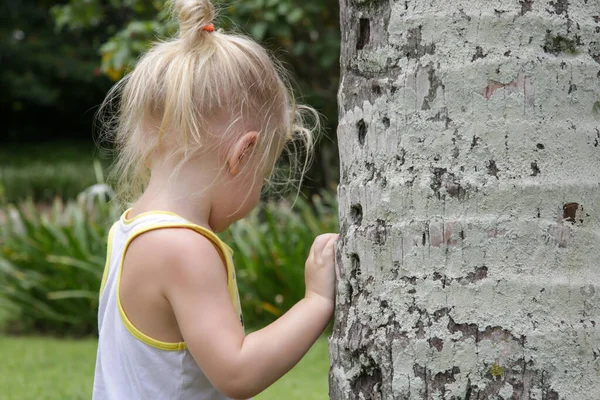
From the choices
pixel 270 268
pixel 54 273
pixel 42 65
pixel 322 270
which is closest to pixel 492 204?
pixel 322 270

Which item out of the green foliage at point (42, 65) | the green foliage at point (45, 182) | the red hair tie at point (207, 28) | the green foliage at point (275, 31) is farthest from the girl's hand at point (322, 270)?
the green foliage at point (42, 65)

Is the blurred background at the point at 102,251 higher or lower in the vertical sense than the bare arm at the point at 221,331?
lower

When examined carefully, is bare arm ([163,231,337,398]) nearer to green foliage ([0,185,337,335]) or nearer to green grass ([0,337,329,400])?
green grass ([0,337,329,400])

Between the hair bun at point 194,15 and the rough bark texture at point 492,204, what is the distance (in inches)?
20.4

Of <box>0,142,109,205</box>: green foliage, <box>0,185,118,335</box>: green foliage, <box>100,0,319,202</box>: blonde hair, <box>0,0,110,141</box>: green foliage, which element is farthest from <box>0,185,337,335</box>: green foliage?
<box>0,0,110,141</box>: green foliage

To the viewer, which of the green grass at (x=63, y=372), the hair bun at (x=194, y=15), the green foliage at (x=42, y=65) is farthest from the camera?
the green foliage at (x=42, y=65)

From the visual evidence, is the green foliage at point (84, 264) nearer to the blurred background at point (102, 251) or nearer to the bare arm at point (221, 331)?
the blurred background at point (102, 251)

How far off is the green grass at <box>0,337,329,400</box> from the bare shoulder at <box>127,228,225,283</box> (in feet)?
9.04

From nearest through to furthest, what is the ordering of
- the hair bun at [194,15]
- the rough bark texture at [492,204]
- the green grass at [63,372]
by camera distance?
the rough bark texture at [492,204]
the hair bun at [194,15]
the green grass at [63,372]

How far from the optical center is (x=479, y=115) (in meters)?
1.48

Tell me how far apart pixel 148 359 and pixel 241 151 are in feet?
1.66

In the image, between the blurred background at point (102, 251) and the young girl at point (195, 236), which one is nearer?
the young girl at point (195, 236)

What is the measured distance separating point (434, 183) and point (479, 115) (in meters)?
0.15

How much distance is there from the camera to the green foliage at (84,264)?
5805 millimetres
